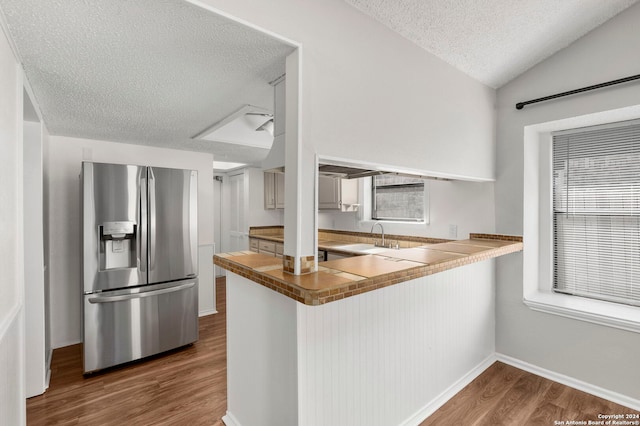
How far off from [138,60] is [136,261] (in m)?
1.83

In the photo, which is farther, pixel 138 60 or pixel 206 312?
pixel 206 312

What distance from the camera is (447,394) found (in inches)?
84.6

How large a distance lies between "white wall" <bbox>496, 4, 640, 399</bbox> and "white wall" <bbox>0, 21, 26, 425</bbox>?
3307 millimetres

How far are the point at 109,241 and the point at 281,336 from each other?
2.03 metres

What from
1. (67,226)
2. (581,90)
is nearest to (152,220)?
(67,226)

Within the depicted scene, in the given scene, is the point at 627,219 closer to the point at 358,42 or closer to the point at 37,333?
the point at 358,42

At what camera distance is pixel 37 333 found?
222 centimetres

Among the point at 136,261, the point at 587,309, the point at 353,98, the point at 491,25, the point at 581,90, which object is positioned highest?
the point at 491,25

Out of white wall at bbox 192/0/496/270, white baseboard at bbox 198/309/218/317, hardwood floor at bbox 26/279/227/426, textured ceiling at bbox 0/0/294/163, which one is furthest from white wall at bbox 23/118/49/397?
white wall at bbox 192/0/496/270

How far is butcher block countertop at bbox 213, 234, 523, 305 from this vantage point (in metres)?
1.25

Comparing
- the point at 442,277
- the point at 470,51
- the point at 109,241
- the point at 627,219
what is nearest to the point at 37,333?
the point at 109,241

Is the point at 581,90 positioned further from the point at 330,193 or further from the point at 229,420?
the point at 229,420


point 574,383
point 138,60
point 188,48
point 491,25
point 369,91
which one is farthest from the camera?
point 574,383

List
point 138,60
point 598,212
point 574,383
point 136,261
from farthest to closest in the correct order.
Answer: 1. point 136,261
2. point 598,212
3. point 574,383
4. point 138,60
